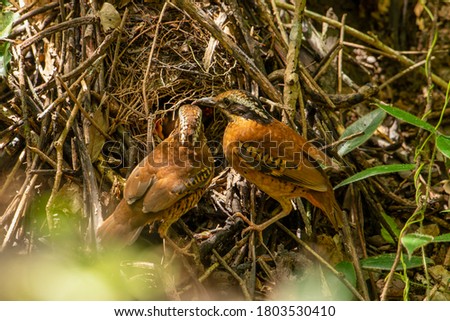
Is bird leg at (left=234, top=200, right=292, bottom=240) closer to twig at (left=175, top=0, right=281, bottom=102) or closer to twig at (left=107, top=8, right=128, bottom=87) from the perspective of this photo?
twig at (left=175, top=0, right=281, bottom=102)

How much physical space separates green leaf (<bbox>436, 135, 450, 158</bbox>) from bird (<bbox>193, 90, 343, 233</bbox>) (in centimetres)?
93

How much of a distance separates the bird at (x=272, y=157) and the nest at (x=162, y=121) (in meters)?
0.17

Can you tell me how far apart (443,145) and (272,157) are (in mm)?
1230

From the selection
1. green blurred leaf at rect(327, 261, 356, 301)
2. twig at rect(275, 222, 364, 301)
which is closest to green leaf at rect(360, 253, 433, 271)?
green blurred leaf at rect(327, 261, 356, 301)

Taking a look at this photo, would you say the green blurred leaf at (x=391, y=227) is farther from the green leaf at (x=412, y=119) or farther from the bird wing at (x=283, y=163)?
the green leaf at (x=412, y=119)

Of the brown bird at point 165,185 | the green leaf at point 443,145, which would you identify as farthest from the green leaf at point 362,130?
the brown bird at point 165,185

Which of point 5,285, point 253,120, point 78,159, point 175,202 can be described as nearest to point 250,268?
point 175,202

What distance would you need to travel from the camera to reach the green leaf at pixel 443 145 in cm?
341

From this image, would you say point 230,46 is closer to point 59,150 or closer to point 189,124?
point 189,124

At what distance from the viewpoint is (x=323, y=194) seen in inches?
166

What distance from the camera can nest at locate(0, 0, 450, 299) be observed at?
160 inches
